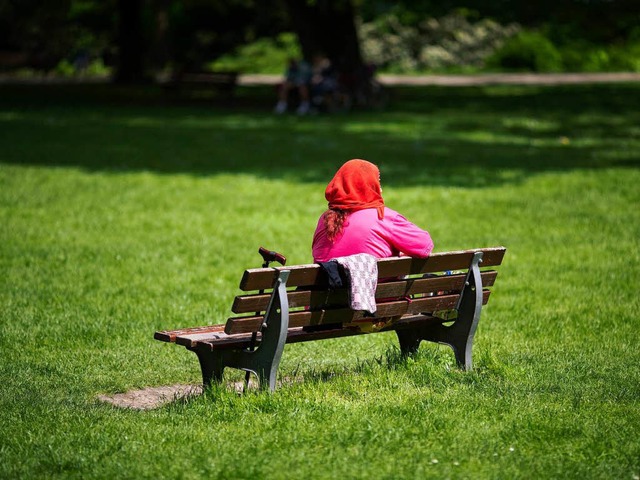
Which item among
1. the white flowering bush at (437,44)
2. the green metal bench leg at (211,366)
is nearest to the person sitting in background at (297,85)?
the white flowering bush at (437,44)

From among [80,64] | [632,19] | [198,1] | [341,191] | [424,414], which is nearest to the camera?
[424,414]

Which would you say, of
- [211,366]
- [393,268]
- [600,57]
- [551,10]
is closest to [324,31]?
[551,10]

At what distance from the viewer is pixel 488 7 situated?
3122 centimetres

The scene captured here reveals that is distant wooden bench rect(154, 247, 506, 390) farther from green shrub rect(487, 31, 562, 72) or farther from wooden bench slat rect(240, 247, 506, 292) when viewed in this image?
green shrub rect(487, 31, 562, 72)

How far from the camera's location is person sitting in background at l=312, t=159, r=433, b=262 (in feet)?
20.5

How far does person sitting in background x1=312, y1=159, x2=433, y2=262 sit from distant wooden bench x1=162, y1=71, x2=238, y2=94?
24017 mm

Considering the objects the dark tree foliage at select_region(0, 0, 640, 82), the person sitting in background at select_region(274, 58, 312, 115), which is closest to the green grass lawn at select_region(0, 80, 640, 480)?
the person sitting in background at select_region(274, 58, 312, 115)

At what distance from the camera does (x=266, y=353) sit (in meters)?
5.93

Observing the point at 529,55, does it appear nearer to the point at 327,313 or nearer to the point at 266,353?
the point at 327,313

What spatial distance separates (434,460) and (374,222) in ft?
5.58

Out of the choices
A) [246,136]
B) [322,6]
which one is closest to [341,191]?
[246,136]

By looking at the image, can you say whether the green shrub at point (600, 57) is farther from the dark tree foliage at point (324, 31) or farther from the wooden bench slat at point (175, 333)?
the wooden bench slat at point (175, 333)

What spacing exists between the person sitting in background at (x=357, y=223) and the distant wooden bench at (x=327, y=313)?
0.50 ft

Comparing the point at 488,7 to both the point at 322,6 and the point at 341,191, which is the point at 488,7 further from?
the point at 341,191
